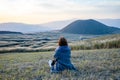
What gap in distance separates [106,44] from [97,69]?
25581 millimetres

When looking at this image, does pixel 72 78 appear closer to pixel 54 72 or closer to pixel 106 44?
pixel 54 72

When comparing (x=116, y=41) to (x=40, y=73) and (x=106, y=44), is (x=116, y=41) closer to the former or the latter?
(x=106, y=44)

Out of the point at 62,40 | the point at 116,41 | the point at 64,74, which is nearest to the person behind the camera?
the point at 64,74

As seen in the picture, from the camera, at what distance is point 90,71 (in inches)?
666

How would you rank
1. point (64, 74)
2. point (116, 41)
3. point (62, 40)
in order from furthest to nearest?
point (116, 41), point (62, 40), point (64, 74)

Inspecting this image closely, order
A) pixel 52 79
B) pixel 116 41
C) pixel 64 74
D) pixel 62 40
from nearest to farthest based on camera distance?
pixel 52 79 < pixel 64 74 < pixel 62 40 < pixel 116 41

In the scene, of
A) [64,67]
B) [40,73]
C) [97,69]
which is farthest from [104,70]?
[40,73]

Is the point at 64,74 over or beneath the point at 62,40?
beneath

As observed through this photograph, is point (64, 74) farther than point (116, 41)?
No

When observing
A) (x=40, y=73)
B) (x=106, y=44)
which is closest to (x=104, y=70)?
(x=40, y=73)

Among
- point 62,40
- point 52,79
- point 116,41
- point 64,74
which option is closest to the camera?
point 52,79

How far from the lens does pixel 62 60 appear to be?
58.1 ft

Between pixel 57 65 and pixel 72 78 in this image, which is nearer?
pixel 72 78

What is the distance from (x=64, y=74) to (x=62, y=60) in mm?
1799
